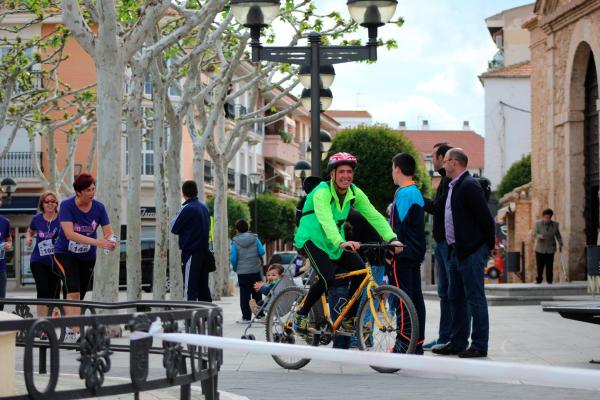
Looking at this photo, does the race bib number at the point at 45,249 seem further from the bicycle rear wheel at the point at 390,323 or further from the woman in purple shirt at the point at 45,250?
the bicycle rear wheel at the point at 390,323

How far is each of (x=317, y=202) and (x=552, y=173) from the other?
2005cm

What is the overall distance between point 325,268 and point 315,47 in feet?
17.4

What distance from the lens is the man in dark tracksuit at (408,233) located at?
11656 mm

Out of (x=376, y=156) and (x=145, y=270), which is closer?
(x=145, y=270)

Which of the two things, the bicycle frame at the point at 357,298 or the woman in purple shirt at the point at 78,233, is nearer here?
the bicycle frame at the point at 357,298

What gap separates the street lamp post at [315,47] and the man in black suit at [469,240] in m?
3.49

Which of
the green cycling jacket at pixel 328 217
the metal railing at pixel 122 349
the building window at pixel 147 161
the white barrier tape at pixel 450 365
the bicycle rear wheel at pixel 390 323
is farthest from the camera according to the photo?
the building window at pixel 147 161

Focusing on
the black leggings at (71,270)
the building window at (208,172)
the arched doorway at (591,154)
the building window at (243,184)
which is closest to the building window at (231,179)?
the building window at (243,184)

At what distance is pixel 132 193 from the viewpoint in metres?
18.8

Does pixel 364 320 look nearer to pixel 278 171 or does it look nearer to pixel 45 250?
pixel 45 250

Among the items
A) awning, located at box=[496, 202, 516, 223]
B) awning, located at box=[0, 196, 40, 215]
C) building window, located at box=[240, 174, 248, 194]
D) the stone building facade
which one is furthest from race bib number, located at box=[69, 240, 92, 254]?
building window, located at box=[240, 174, 248, 194]

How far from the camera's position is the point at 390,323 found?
10438mm

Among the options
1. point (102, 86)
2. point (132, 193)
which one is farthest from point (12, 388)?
point (132, 193)

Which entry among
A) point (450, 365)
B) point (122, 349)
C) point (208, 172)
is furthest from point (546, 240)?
point (208, 172)
